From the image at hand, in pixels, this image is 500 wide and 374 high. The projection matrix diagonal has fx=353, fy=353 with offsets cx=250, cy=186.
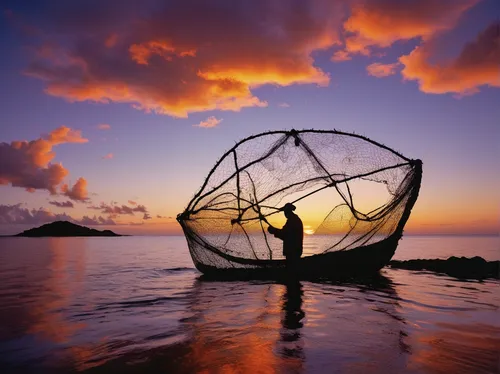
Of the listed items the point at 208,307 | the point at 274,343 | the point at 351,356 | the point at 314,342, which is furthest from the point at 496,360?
the point at 208,307

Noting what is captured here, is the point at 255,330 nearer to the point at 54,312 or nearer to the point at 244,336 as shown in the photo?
the point at 244,336

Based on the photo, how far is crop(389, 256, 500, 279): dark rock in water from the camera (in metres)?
14.2

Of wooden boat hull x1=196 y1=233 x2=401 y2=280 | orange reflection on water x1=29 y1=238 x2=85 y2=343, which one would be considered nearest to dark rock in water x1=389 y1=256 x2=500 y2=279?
wooden boat hull x1=196 y1=233 x2=401 y2=280

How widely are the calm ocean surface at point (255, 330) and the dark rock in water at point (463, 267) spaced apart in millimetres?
3982

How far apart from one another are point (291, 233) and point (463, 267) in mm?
9534

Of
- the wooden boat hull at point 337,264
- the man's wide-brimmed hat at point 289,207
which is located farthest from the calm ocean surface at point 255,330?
the man's wide-brimmed hat at point 289,207

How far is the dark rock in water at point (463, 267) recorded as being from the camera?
14159mm

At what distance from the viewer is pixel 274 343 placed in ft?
16.5

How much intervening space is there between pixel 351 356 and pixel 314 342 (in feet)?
2.31

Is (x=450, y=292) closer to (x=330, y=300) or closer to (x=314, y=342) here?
(x=330, y=300)

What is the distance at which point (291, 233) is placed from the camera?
419 inches

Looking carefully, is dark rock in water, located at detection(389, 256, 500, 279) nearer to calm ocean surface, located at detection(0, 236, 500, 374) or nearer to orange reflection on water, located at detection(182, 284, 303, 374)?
calm ocean surface, located at detection(0, 236, 500, 374)

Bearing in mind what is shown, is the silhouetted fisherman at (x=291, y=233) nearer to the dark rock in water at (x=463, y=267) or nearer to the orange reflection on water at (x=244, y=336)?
the orange reflection on water at (x=244, y=336)

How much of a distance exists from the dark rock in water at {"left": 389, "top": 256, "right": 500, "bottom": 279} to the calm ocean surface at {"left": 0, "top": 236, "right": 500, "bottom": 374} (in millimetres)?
3982
